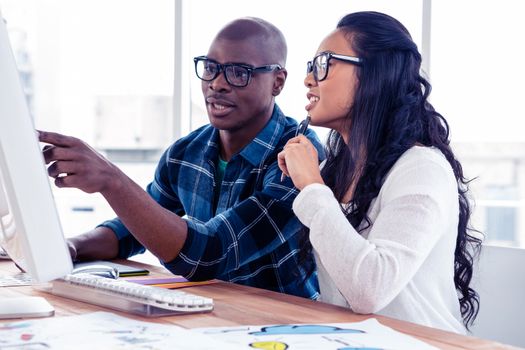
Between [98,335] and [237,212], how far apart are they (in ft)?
2.23

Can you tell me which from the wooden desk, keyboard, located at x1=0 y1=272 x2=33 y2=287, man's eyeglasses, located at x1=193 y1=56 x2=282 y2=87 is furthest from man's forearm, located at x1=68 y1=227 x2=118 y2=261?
man's eyeglasses, located at x1=193 y1=56 x2=282 y2=87

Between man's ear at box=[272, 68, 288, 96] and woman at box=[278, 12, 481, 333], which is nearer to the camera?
woman at box=[278, 12, 481, 333]

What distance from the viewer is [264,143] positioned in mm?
1975

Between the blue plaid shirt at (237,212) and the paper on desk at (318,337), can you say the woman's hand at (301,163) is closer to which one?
the blue plaid shirt at (237,212)

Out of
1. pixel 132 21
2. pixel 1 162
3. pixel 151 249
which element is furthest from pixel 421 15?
pixel 132 21

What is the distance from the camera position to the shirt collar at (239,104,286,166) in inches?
76.4

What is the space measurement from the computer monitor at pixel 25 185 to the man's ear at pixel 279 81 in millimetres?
1129

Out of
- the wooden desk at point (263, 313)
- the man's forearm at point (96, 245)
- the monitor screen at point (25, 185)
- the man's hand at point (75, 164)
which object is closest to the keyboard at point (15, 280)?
the wooden desk at point (263, 313)

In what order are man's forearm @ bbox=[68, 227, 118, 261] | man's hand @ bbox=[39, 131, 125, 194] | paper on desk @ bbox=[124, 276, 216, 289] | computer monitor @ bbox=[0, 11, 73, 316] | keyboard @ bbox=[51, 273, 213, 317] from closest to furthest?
computer monitor @ bbox=[0, 11, 73, 316] → keyboard @ bbox=[51, 273, 213, 317] → man's hand @ bbox=[39, 131, 125, 194] → paper on desk @ bbox=[124, 276, 216, 289] → man's forearm @ bbox=[68, 227, 118, 261]

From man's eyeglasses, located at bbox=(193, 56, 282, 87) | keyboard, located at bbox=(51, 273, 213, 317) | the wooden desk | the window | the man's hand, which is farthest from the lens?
the window

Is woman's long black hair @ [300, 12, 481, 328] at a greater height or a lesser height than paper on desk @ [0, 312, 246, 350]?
greater

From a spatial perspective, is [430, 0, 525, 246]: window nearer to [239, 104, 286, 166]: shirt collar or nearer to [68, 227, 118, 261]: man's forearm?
[239, 104, 286, 166]: shirt collar

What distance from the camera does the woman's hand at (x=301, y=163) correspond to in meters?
1.45

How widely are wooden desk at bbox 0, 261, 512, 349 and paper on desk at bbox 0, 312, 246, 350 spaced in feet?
0.17
